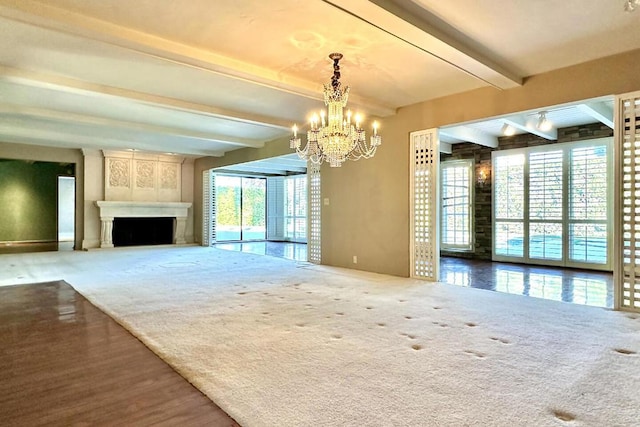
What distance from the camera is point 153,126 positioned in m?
7.59

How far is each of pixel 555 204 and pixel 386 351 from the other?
653 cm

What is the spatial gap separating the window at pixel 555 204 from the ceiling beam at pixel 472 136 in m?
0.36

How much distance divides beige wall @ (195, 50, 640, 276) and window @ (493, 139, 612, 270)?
11.3 ft

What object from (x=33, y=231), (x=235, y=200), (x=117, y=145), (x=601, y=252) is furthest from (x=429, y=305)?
(x=33, y=231)

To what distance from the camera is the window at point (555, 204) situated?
702 cm

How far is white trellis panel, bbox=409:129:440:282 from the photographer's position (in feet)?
18.8

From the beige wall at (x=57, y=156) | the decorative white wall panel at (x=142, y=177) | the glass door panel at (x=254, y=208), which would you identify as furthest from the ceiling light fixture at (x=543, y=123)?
the beige wall at (x=57, y=156)

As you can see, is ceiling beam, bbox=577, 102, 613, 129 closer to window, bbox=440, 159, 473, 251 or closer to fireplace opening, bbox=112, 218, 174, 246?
window, bbox=440, 159, 473, 251

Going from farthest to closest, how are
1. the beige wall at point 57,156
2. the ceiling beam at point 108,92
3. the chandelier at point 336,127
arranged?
1. the beige wall at point 57,156
2. the ceiling beam at point 108,92
3. the chandelier at point 336,127

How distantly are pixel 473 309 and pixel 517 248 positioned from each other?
487 cm

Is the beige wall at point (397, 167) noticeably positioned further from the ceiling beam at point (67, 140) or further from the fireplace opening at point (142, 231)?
the fireplace opening at point (142, 231)

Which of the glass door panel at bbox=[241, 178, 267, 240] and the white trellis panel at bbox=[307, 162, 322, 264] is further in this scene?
the glass door panel at bbox=[241, 178, 267, 240]

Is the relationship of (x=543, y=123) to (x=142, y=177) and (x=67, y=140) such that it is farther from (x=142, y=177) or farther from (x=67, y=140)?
(x=142, y=177)

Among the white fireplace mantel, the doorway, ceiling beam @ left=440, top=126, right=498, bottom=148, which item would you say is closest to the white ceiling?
ceiling beam @ left=440, top=126, right=498, bottom=148
